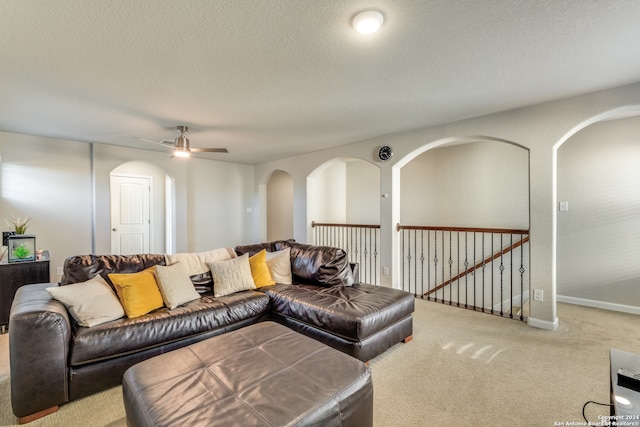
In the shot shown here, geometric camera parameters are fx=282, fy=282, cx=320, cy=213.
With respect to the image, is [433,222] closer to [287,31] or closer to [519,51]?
[519,51]

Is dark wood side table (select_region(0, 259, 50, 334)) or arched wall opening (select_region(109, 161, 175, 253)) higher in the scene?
arched wall opening (select_region(109, 161, 175, 253))

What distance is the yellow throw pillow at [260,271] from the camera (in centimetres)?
312

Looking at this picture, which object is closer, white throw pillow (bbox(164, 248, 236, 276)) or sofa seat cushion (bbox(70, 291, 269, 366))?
sofa seat cushion (bbox(70, 291, 269, 366))

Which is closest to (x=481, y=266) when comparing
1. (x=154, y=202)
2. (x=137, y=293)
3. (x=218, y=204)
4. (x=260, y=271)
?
(x=260, y=271)

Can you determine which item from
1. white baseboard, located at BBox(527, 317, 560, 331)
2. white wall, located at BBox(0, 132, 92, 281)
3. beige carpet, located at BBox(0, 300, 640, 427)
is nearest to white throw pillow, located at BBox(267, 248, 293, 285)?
beige carpet, located at BBox(0, 300, 640, 427)

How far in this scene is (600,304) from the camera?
12.0 ft

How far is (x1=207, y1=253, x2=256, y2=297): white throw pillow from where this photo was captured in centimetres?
286

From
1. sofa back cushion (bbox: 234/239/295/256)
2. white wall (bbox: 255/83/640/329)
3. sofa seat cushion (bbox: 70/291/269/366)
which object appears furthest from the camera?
sofa back cushion (bbox: 234/239/295/256)

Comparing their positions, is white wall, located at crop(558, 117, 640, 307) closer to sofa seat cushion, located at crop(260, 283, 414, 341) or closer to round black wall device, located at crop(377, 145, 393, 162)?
round black wall device, located at crop(377, 145, 393, 162)

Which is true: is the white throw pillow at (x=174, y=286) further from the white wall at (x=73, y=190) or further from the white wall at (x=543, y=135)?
the white wall at (x=543, y=135)

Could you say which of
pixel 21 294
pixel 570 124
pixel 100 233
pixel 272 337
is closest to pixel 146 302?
pixel 21 294

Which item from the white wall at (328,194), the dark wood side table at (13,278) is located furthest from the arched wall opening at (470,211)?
the dark wood side table at (13,278)

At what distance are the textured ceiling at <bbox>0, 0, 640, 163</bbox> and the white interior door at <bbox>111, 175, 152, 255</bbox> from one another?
2.44 metres

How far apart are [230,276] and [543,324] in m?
3.34
